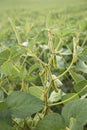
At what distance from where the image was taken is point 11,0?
1681 cm

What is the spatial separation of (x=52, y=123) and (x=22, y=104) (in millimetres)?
63

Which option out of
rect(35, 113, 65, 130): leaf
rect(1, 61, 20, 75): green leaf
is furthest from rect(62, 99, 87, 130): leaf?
rect(1, 61, 20, 75): green leaf

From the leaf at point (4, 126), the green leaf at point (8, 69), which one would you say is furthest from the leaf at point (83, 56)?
the leaf at point (4, 126)

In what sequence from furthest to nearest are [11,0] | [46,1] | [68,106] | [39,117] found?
[11,0] < [46,1] < [39,117] < [68,106]

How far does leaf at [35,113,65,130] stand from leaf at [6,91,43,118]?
0.03m

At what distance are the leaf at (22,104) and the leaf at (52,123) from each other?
0.03 meters

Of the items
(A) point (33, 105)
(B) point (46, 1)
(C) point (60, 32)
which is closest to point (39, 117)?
(A) point (33, 105)

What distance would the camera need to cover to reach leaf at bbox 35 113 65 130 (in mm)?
600

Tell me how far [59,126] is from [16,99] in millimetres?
91

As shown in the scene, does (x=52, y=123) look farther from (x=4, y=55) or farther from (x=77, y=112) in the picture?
(x=4, y=55)

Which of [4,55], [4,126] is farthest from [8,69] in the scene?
[4,126]

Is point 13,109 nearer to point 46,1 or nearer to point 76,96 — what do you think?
point 76,96

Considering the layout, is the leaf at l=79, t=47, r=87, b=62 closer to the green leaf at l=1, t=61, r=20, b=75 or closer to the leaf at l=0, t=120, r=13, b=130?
the green leaf at l=1, t=61, r=20, b=75

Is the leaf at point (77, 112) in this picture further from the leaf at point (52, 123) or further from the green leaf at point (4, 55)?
the green leaf at point (4, 55)
